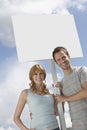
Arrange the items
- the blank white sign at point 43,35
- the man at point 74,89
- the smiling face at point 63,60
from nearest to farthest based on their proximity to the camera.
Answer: the man at point 74,89, the smiling face at point 63,60, the blank white sign at point 43,35

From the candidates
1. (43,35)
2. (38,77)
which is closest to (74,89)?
(38,77)

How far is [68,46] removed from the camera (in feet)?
11.4

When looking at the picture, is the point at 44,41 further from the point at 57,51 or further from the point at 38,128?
the point at 38,128

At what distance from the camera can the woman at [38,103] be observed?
7.68 feet

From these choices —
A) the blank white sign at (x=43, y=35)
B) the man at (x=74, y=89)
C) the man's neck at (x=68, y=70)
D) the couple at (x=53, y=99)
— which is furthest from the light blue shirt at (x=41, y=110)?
the blank white sign at (x=43, y=35)

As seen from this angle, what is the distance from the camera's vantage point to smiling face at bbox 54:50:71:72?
95.4 inches

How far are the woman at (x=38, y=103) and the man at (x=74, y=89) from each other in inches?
4.5

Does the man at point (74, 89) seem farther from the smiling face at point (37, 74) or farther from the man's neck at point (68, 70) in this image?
the smiling face at point (37, 74)

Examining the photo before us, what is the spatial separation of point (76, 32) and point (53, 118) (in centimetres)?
150

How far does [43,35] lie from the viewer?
346cm

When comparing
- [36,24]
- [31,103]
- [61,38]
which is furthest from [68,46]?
[31,103]

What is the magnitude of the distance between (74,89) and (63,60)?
254 mm

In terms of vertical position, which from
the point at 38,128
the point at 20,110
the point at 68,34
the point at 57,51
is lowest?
the point at 38,128

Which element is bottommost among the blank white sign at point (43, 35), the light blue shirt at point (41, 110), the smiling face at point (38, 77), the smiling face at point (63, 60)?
the light blue shirt at point (41, 110)
